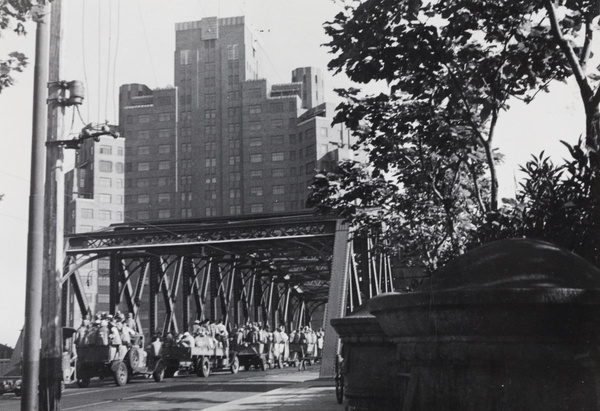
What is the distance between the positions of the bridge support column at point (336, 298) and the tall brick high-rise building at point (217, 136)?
7078 cm

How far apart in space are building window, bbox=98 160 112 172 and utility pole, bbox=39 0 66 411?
9964cm

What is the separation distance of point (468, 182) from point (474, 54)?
668cm

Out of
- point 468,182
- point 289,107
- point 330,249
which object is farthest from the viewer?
point 289,107

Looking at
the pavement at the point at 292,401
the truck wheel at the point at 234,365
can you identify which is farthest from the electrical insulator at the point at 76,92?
the truck wheel at the point at 234,365

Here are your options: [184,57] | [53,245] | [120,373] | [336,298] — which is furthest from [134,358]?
[184,57]

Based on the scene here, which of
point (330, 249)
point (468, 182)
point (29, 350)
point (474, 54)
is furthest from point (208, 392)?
point (330, 249)

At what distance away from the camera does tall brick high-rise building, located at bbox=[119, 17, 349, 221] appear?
339 feet

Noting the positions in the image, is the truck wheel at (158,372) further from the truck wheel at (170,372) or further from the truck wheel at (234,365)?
the truck wheel at (234,365)

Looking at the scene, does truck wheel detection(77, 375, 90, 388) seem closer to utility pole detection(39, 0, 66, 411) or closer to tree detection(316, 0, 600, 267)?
utility pole detection(39, 0, 66, 411)

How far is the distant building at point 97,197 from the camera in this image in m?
104

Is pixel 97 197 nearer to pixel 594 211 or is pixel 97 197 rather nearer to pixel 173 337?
pixel 173 337

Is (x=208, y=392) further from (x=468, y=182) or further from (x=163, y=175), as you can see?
(x=163, y=175)

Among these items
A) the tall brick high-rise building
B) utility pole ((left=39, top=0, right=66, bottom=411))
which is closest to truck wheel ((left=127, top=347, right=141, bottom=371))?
utility pole ((left=39, top=0, right=66, bottom=411))

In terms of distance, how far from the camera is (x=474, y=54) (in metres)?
9.02
